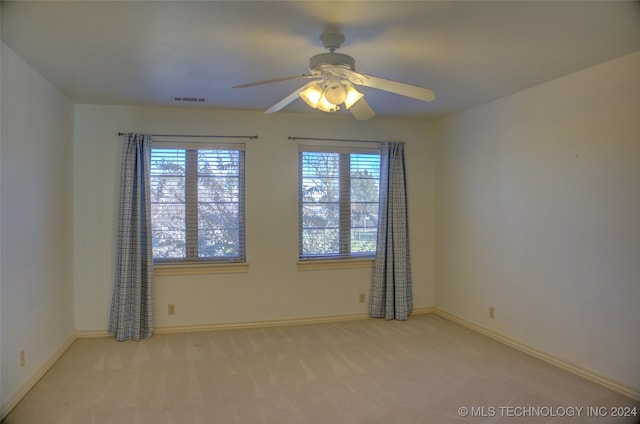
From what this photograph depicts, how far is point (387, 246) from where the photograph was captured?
4535 mm

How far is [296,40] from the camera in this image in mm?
2398

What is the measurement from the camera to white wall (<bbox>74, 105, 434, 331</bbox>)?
155 inches

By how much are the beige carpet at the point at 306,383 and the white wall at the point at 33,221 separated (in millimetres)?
311

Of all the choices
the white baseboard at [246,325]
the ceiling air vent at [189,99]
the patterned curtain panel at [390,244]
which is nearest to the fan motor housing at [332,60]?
the ceiling air vent at [189,99]

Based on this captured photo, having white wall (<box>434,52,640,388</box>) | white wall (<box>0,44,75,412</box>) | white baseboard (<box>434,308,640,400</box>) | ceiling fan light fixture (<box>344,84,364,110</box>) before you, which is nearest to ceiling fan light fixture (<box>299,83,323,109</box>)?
ceiling fan light fixture (<box>344,84,364,110</box>)

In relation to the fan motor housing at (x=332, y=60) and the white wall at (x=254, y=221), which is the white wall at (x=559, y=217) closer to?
the white wall at (x=254, y=221)

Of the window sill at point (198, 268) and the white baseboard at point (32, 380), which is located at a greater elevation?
the window sill at point (198, 268)

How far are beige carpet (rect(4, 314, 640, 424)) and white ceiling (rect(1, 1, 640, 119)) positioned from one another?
235cm

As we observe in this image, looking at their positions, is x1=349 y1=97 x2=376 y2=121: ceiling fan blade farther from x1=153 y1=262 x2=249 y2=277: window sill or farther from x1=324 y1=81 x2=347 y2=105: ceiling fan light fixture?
x1=153 y1=262 x2=249 y2=277: window sill

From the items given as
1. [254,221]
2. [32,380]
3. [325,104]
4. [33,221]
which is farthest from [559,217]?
[32,380]

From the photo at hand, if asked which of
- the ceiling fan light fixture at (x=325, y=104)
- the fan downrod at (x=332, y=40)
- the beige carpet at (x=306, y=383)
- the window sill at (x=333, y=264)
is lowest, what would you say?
the beige carpet at (x=306, y=383)

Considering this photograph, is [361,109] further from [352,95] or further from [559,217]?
[559,217]

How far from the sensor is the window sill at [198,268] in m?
4.06

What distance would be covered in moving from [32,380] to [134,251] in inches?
54.0
